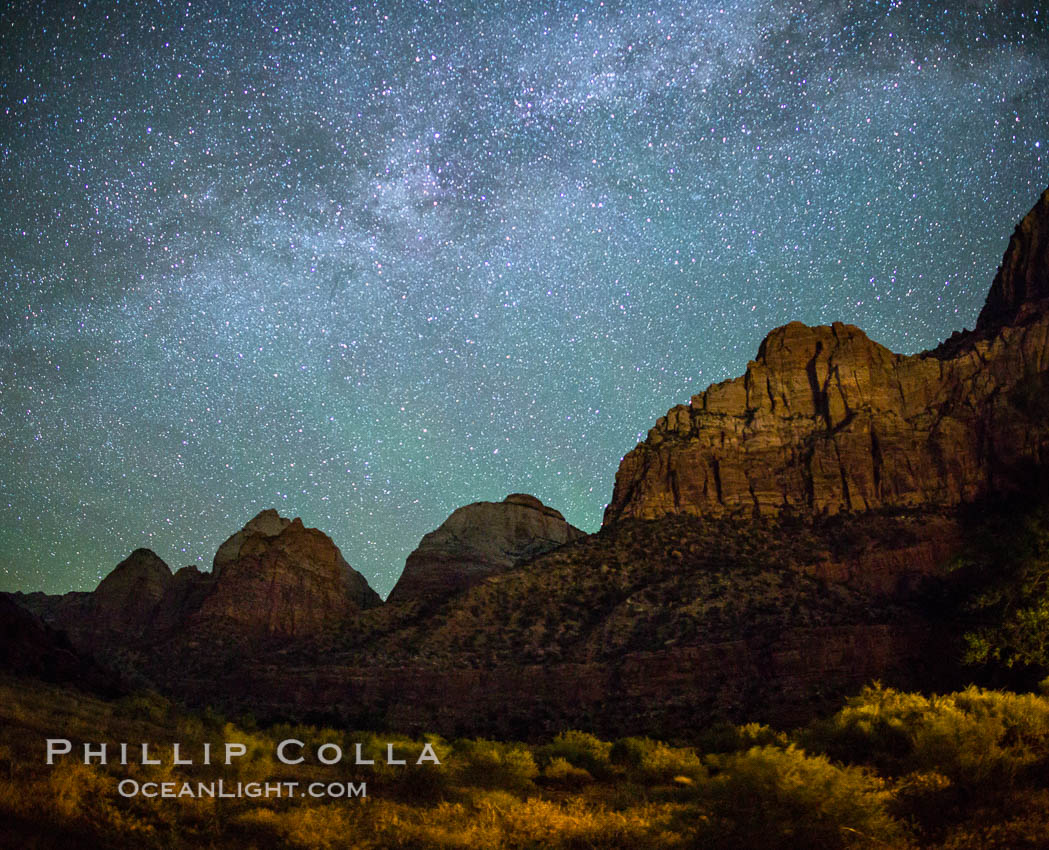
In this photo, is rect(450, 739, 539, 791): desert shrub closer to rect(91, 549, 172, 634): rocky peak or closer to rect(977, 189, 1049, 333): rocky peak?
rect(91, 549, 172, 634): rocky peak

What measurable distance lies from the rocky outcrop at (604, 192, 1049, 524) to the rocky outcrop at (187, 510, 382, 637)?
33.7 meters

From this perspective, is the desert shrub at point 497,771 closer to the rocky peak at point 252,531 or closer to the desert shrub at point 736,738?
the desert shrub at point 736,738

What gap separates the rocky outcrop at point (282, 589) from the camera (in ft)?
207

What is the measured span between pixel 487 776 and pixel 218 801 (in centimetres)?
704

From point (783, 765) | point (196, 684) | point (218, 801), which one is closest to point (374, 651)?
point (196, 684)

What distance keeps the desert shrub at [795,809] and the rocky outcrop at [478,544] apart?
56942mm

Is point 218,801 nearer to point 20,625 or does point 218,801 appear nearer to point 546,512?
point 20,625

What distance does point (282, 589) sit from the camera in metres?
66.9

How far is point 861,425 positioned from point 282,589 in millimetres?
66352

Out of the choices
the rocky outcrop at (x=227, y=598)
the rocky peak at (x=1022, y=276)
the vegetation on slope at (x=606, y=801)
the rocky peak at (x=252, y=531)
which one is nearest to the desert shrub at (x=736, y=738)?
the vegetation on slope at (x=606, y=801)

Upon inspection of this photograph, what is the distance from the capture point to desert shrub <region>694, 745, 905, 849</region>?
7.91 meters

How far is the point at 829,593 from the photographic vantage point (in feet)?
159

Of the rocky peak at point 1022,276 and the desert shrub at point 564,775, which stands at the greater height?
the rocky peak at point 1022,276

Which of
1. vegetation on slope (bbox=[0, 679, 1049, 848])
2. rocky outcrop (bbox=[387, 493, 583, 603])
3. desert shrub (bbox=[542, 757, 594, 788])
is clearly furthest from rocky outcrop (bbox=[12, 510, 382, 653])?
vegetation on slope (bbox=[0, 679, 1049, 848])
